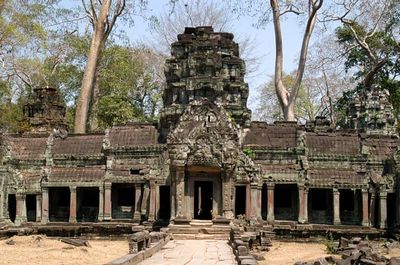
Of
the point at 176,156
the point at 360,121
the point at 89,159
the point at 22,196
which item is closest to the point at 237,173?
the point at 176,156

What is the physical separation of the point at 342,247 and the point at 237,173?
5.80m

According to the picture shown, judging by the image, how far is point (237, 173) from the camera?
A: 23.8 meters

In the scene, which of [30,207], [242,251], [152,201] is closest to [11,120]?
[30,207]

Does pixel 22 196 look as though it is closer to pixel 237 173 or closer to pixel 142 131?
pixel 142 131

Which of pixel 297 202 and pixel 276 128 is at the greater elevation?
pixel 276 128

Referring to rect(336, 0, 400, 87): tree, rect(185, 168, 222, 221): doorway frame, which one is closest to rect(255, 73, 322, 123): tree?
rect(336, 0, 400, 87): tree

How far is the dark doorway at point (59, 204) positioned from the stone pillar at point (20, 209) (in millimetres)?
1333

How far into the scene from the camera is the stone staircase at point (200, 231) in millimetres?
20219

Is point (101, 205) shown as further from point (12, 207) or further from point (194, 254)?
point (194, 254)

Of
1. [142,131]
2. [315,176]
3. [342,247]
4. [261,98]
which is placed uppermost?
[261,98]

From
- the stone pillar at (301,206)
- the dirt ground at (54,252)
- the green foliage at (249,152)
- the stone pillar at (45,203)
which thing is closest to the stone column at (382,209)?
the stone pillar at (301,206)

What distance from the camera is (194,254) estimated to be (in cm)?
1528

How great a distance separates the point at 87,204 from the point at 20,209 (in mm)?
3123

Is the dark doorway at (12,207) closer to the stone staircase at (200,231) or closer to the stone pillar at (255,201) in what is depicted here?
the stone staircase at (200,231)
